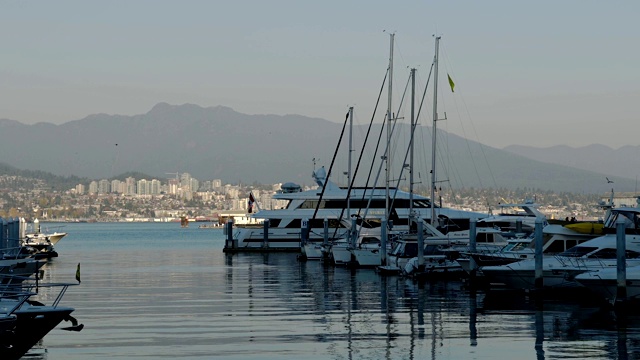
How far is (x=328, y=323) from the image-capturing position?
1151 inches

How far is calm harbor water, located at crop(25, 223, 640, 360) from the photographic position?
23672mm

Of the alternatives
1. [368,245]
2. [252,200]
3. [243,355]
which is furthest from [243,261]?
[243,355]

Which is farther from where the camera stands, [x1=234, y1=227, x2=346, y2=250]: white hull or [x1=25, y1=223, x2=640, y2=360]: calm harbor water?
[x1=234, y1=227, x2=346, y2=250]: white hull

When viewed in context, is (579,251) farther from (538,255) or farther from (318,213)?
(318,213)

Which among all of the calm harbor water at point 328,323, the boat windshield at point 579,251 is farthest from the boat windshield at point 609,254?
the calm harbor water at point 328,323

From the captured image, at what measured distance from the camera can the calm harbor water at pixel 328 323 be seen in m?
23.7

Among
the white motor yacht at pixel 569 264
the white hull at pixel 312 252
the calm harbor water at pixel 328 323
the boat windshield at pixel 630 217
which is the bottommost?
the calm harbor water at pixel 328 323

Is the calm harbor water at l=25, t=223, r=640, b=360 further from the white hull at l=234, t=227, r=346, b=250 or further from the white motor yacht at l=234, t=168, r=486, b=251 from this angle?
the white hull at l=234, t=227, r=346, b=250

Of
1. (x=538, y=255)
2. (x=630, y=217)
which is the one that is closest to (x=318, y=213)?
(x=630, y=217)

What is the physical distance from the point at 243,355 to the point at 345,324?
20.4 ft

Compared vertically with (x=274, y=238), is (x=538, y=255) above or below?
above

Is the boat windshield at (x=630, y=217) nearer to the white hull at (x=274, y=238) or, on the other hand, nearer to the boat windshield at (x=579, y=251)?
the boat windshield at (x=579, y=251)

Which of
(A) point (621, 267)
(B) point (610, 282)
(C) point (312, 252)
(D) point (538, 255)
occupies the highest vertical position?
(D) point (538, 255)

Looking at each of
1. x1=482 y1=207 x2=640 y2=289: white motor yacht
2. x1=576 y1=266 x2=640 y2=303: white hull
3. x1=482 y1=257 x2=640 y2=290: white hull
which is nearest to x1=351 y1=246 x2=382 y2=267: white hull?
x1=482 y1=207 x2=640 y2=289: white motor yacht
